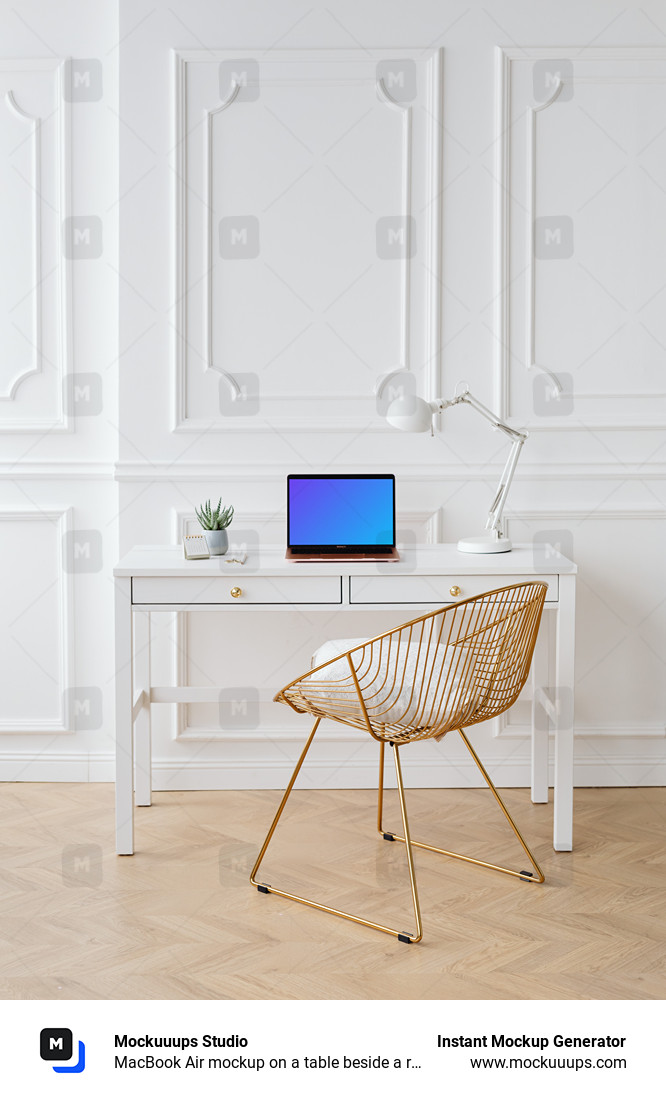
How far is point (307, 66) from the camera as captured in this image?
3.16 meters

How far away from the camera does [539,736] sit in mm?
3211

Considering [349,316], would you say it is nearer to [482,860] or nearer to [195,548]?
[195,548]

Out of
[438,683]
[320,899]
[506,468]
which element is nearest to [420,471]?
[506,468]

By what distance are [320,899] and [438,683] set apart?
661 millimetres

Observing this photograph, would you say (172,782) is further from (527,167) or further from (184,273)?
(527,167)

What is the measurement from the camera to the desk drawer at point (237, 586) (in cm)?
273

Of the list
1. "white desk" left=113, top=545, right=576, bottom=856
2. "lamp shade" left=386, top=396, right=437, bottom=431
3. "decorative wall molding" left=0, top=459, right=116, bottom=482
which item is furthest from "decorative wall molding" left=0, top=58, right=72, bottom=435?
"lamp shade" left=386, top=396, right=437, bottom=431

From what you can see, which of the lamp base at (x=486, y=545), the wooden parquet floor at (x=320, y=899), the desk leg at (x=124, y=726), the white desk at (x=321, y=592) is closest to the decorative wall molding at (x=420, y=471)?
the lamp base at (x=486, y=545)

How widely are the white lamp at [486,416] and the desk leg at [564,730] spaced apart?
0.30 m
